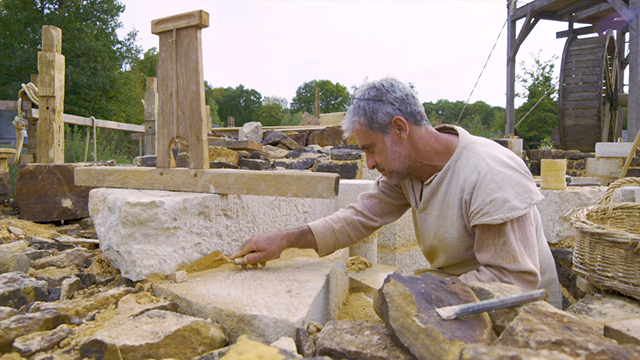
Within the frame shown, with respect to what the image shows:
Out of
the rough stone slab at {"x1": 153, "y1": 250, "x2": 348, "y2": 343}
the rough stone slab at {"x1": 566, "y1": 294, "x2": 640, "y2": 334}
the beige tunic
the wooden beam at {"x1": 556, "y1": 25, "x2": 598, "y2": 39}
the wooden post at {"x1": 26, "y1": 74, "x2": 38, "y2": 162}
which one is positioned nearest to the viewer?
the rough stone slab at {"x1": 153, "y1": 250, "x2": 348, "y2": 343}

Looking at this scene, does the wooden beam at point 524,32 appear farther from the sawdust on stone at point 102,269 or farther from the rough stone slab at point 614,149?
the sawdust on stone at point 102,269

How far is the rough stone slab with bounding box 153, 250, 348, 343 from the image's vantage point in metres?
1.46

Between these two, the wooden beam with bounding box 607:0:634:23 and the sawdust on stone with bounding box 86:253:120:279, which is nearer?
the sawdust on stone with bounding box 86:253:120:279

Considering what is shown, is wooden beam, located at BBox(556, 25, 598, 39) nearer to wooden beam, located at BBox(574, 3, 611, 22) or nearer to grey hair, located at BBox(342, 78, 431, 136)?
wooden beam, located at BBox(574, 3, 611, 22)

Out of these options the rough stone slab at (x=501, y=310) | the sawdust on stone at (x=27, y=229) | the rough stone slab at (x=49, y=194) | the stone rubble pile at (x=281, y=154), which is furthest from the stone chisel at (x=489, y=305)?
the rough stone slab at (x=49, y=194)

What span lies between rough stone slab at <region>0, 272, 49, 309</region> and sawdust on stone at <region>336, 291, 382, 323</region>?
1342 mm

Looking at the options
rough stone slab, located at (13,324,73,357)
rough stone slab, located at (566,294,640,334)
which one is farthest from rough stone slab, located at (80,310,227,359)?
rough stone slab, located at (566,294,640,334)

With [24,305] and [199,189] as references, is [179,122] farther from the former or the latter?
[24,305]

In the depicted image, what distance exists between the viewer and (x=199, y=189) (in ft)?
6.82

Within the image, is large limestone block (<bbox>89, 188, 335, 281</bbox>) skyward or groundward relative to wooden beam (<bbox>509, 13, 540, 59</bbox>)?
groundward

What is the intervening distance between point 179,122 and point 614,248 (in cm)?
232

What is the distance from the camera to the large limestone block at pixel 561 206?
3604mm

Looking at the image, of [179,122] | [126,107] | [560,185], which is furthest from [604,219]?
[126,107]

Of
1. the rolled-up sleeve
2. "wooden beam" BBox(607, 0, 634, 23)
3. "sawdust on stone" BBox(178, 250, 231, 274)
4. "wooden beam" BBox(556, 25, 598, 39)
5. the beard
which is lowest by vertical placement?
"sawdust on stone" BBox(178, 250, 231, 274)
